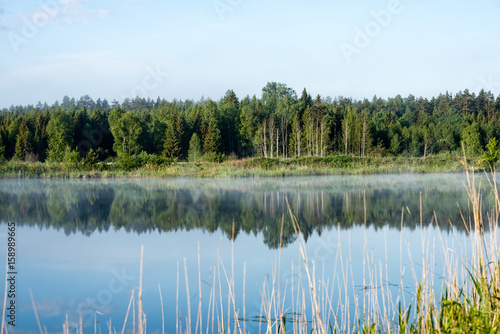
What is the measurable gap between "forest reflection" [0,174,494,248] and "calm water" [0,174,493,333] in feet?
0.08

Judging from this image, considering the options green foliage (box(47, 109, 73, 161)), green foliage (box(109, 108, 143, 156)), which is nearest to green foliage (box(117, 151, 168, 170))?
green foliage (box(109, 108, 143, 156))

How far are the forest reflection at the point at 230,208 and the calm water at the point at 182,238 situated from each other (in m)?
0.03

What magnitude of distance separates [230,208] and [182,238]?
10.1 ft

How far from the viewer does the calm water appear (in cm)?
491

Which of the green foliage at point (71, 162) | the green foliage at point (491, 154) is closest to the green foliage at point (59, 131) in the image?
the green foliage at point (71, 162)

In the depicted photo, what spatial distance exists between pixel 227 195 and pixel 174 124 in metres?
28.4

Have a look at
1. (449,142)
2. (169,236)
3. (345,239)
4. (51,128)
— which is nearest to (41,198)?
(169,236)

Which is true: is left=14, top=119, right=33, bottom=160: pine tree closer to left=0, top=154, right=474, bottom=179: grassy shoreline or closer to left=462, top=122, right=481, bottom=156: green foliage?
left=0, top=154, right=474, bottom=179: grassy shoreline

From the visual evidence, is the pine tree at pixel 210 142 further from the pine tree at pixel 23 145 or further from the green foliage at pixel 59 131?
the pine tree at pixel 23 145

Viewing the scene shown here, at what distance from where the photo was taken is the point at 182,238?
8.18m

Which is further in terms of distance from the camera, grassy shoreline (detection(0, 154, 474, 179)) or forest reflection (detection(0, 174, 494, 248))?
grassy shoreline (detection(0, 154, 474, 179))

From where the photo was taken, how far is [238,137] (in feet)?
150

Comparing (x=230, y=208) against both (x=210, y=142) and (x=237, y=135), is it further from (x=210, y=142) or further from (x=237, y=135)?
(x=237, y=135)

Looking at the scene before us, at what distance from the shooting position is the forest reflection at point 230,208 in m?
9.07
